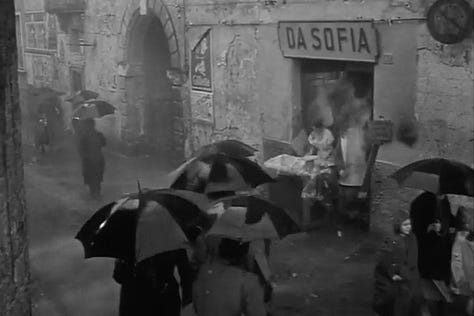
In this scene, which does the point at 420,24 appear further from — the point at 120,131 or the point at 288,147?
the point at 120,131

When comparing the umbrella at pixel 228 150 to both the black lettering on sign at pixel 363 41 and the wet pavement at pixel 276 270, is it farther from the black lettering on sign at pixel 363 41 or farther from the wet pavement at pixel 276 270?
the black lettering on sign at pixel 363 41

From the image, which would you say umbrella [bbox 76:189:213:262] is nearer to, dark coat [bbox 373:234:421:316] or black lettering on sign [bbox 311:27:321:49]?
dark coat [bbox 373:234:421:316]

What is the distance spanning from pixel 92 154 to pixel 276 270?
4497 mm

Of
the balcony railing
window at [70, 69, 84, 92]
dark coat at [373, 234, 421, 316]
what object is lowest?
dark coat at [373, 234, 421, 316]

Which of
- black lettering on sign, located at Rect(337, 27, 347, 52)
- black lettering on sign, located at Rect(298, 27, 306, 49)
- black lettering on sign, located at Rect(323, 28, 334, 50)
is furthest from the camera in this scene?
black lettering on sign, located at Rect(298, 27, 306, 49)

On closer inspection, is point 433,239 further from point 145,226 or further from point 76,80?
point 76,80

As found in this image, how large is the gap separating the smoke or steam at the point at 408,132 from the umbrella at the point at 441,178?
2.71m

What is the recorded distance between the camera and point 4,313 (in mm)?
5004

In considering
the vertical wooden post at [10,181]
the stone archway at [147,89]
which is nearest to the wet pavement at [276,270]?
the vertical wooden post at [10,181]

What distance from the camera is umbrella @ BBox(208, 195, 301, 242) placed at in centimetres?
462

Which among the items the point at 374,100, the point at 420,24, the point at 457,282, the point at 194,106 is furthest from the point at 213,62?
the point at 457,282

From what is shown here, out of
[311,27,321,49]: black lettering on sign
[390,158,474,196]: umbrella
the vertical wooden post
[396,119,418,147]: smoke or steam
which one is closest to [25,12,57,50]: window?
[311,27,321,49]: black lettering on sign

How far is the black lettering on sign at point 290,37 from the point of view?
10.3 metres

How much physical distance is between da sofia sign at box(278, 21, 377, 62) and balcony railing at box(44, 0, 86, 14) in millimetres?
8529
